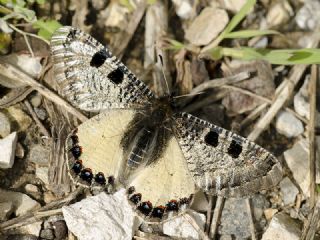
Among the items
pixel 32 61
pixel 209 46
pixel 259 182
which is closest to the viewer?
pixel 259 182

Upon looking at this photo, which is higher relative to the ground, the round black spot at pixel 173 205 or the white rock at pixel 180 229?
the round black spot at pixel 173 205

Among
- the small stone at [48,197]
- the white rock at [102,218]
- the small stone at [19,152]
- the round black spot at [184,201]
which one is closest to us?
the white rock at [102,218]

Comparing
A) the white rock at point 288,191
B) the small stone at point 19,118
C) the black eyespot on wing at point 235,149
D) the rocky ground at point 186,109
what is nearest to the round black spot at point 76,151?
the rocky ground at point 186,109

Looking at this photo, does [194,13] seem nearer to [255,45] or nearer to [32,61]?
[255,45]

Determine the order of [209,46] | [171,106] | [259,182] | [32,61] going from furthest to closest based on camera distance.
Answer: [209,46], [32,61], [171,106], [259,182]

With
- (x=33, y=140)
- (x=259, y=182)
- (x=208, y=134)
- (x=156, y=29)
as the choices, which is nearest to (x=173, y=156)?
(x=208, y=134)

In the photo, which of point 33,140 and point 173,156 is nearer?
point 173,156

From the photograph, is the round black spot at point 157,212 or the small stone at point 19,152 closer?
the round black spot at point 157,212

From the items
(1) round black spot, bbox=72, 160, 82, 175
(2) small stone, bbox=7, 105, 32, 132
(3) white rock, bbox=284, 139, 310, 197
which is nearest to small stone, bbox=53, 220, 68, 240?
(1) round black spot, bbox=72, 160, 82, 175

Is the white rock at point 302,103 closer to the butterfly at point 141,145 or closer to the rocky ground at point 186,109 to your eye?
the rocky ground at point 186,109
